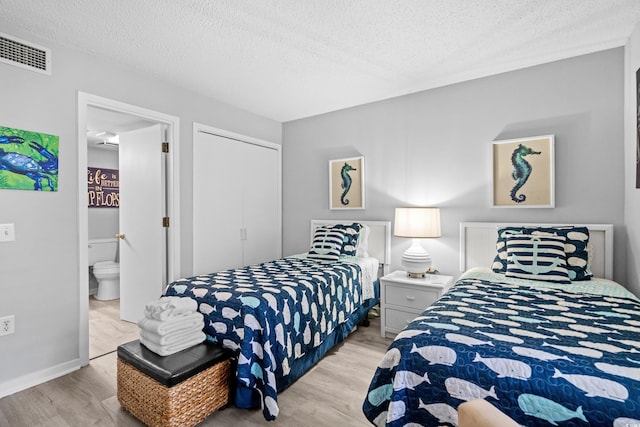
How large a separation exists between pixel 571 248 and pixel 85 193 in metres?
3.72

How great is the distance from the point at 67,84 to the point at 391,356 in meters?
2.93

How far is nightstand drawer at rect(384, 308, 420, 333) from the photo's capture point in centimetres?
278

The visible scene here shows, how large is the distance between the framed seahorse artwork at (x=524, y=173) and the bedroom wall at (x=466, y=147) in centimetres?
7

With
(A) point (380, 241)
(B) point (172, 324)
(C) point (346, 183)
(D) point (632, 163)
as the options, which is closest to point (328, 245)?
(A) point (380, 241)

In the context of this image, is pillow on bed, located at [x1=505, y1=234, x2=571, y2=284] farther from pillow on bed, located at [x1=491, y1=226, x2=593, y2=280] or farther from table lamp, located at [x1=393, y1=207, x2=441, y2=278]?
table lamp, located at [x1=393, y1=207, x2=441, y2=278]

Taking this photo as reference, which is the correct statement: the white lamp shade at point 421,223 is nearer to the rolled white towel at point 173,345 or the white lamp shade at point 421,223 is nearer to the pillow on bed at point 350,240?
the pillow on bed at point 350,240

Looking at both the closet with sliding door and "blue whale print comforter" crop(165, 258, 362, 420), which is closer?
"blue whale print comforter" crop(165, 258, 362, 420)

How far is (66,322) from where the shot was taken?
7.78 feet

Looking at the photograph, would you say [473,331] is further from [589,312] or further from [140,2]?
[140,2]

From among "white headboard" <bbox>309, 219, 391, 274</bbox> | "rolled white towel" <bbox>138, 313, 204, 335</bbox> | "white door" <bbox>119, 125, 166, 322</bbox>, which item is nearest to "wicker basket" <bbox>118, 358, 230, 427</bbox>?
"rolled white towel" <bbox>138, 313, 204, 335</bbox>

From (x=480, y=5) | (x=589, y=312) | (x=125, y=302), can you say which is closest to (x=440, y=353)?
(x=589, y=312)

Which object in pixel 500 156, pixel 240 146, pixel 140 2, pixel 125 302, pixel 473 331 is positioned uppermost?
pixel 140 2

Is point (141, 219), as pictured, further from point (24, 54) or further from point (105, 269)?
point (24, 54)

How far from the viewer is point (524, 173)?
272cm
